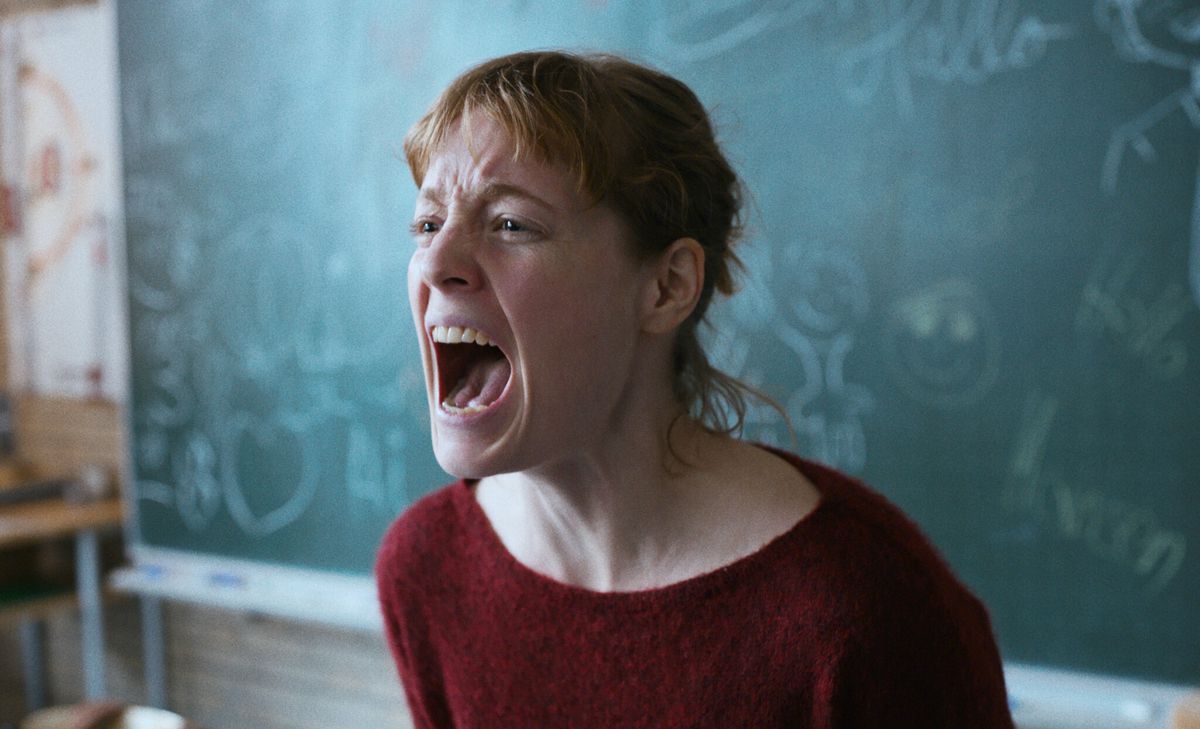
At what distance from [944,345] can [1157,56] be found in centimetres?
57

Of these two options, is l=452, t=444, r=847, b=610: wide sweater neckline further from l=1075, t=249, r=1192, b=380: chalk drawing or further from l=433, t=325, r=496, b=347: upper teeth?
l=1075, t=249, r=1192, b=380: chalk drawing

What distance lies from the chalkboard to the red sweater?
0.65 m

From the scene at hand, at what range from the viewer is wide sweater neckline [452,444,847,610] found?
979mm

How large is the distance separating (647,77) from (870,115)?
40.5 inches

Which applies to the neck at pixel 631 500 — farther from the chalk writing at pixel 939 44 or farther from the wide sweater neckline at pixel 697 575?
the chalk writing at pixel 939 44

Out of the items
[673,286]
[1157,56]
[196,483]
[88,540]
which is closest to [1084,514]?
[1157,56]

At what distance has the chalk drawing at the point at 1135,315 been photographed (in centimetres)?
166

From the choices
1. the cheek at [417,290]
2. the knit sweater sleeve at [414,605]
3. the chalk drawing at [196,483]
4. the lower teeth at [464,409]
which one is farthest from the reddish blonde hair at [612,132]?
the chalk drawing at [196,483]

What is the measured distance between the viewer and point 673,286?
1.00 metres

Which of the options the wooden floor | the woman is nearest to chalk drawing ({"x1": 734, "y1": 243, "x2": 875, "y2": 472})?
the woman

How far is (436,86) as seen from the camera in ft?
7.70

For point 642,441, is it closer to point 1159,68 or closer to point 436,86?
point 1159,68

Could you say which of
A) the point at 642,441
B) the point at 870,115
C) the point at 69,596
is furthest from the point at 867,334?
the point at 69,596

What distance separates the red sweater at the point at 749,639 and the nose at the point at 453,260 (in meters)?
0.35
